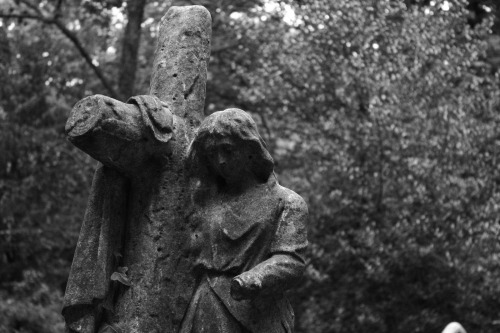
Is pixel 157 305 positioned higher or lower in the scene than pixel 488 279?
higher

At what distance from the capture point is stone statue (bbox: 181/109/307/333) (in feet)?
19.5

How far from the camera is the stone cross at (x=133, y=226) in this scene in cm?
598

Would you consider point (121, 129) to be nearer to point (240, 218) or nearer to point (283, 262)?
point (240, 218)

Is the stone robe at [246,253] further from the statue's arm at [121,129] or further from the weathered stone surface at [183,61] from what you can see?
the weathered stone surface at [183,61]

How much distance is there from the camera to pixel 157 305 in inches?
239

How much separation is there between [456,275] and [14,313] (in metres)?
6.06

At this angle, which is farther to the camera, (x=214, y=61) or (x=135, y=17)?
(x=214, y=61)

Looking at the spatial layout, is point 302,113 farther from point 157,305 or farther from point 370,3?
point 157,305

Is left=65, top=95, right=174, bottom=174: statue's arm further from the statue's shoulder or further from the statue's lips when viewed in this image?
the statue's shoulder

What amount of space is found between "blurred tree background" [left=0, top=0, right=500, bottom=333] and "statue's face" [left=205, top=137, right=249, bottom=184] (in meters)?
11.0

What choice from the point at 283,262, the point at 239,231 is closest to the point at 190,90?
the point at 239,231

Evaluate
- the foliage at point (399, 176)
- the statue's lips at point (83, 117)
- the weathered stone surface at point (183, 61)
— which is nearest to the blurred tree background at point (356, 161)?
the foliage at point (399, 176)

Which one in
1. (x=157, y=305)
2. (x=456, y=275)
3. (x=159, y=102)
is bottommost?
(x=456, y=275)

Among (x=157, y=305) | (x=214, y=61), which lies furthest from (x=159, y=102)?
(x=214, y=61)
